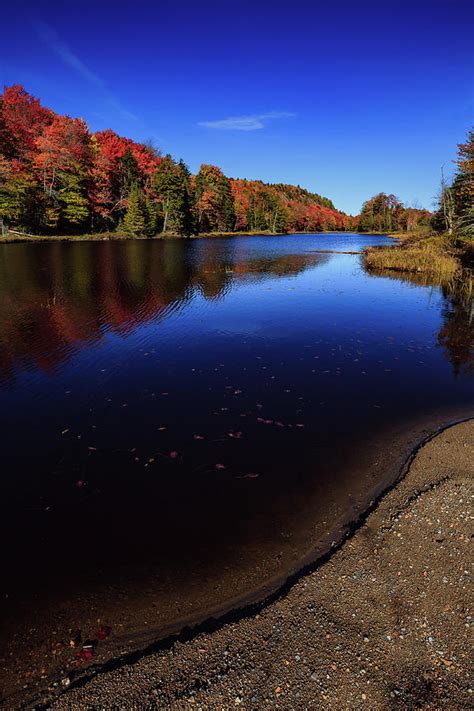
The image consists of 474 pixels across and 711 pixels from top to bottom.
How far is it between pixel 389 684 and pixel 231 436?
5.20 meters

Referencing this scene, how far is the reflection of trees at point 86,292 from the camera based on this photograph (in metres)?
14.4

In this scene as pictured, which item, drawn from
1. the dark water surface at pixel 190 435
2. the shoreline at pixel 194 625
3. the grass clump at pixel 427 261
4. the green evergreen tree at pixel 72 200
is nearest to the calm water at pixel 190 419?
the dark water surface at pixel 190 435

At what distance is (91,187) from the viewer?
67.2m

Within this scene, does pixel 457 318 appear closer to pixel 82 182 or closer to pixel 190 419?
pixel 190 419

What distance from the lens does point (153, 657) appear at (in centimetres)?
375

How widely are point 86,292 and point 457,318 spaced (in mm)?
22259

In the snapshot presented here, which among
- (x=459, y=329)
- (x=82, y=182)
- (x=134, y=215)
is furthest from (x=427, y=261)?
(x=82, y=182)

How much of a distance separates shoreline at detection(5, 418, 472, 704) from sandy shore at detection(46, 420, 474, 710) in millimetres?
150

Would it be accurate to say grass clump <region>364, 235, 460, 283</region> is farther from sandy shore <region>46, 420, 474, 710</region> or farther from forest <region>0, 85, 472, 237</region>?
sandy shore <region>46, 420, 474, 710</region>

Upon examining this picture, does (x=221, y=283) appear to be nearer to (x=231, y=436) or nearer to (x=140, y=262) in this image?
(x=140, y=262)

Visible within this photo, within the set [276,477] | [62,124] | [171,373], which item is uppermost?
[62,124]

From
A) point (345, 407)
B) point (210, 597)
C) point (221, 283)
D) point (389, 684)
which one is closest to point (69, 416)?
point (210, 597)

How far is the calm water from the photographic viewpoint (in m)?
5.49

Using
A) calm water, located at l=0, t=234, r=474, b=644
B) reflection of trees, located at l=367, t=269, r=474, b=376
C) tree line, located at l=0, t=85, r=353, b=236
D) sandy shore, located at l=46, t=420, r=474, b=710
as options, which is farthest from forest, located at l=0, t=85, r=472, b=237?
sandy shore, located at l=46, t=420, r=474, b=710
